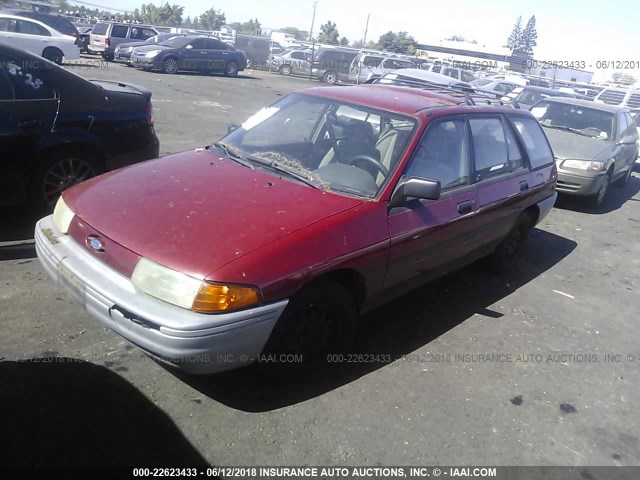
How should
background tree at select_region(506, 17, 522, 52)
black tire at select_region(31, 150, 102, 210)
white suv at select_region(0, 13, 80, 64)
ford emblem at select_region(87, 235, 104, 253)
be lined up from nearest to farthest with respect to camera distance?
ford emblem at select_region(87, 235, 104, 253) < black tire at select_region(31, 150, 102, 210) < white suv at select_region(0, 13, 80, 64) < background tree at select_region(506, 17, 522, 52)

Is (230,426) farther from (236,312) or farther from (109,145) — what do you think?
(109,145)

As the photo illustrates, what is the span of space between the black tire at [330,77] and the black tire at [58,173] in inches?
942

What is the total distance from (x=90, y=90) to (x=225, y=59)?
1966cm

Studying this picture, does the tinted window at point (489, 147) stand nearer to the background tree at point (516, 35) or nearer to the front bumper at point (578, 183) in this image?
the front bumper at point (578, 183)

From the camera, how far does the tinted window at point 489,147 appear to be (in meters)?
4.32

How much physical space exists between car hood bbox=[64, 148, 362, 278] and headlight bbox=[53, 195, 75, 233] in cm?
4

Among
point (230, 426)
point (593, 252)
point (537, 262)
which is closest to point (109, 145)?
point (230, 426)

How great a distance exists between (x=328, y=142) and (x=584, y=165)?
5767mm

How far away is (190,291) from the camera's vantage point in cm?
258

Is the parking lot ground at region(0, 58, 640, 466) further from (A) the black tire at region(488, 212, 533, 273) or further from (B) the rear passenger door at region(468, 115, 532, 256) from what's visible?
(B) the rear passenger door at region(468, 115, 532, 256)

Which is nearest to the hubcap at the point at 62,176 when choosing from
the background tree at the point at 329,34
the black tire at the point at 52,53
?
the black tire at the point at 52,53

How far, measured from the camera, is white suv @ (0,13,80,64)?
55.3 feet

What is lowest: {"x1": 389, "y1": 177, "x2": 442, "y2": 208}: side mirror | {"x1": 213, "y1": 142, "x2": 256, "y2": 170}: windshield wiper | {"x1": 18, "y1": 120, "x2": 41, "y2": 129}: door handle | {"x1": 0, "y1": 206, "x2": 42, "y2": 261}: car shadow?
{"x1": 0, "y1": 206, "x2": 42, "y2": 261}: car shadow

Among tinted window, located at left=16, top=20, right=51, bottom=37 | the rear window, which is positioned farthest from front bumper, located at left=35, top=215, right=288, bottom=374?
the rear window
